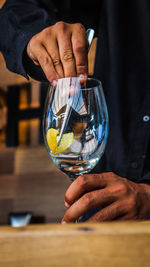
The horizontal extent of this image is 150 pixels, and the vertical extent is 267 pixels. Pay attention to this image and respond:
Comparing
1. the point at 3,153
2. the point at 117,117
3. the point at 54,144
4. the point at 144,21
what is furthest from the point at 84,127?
the point at 3,153

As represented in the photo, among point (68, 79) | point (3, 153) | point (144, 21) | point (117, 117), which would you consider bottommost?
point (3, 153)

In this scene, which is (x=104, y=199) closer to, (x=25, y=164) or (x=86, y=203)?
(x=86, y=203)

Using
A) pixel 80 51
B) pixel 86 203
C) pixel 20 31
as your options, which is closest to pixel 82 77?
pixel 80 51

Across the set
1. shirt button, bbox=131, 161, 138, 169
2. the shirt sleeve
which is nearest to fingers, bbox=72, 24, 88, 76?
the shirt sleeve

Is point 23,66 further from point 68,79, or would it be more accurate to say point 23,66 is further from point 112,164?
point 112,164

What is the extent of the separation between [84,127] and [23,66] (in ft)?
0.75

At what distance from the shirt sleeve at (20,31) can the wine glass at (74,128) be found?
18cm

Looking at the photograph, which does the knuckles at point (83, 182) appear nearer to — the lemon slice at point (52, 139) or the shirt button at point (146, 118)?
the lemon slice at point (52, 139)

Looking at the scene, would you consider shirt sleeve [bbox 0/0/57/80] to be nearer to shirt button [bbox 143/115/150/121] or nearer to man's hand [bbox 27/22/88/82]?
man's hand [bbox 27/22/88/82]

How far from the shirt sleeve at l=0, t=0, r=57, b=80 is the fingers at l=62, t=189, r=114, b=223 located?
0.95ft

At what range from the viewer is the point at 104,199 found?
267mm

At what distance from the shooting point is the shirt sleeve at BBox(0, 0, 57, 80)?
0.46 m

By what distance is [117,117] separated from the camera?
678mm

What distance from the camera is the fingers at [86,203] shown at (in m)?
0.25
